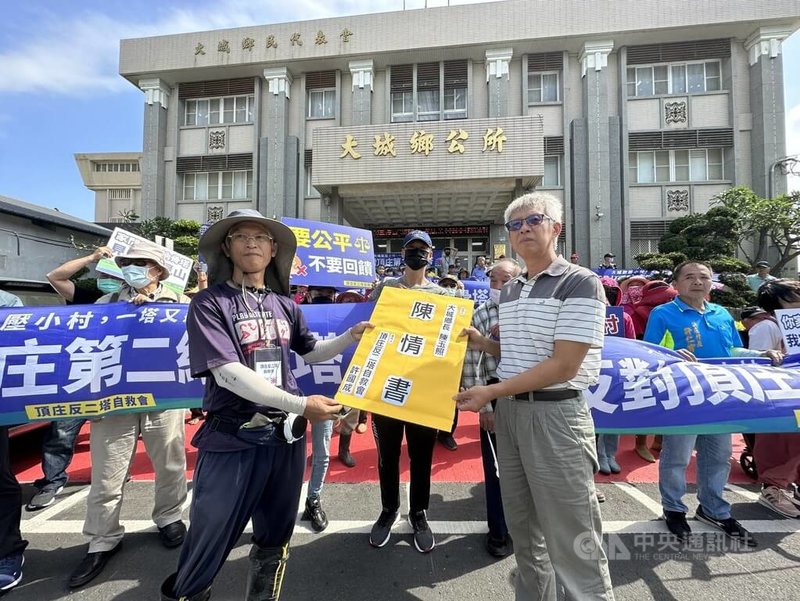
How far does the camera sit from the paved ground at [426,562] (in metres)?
2.20

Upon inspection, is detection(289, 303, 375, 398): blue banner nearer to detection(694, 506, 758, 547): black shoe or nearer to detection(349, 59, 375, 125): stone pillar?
detection(694, 506, 758, 547): black shoe

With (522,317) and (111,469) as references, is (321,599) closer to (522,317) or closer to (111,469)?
(111,469)

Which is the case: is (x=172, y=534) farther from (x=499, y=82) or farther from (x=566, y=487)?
(x=499, y=82)

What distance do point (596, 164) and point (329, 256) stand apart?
16934mm

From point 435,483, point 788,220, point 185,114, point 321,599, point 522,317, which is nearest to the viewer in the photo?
point 522,317

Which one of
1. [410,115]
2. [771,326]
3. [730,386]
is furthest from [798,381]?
[410,115]

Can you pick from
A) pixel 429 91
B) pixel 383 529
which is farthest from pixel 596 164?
pixel 383 529

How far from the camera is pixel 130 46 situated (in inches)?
805

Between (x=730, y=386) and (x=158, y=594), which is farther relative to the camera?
(x=730, y=386)

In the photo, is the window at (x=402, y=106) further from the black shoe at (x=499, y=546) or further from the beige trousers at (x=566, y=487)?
the beige trousers at (x=566, y=487)

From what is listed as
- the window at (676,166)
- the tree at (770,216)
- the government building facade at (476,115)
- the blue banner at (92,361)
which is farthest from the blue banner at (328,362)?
the window at (676,166)

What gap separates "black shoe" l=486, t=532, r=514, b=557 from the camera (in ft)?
8.19

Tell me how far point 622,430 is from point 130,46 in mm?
28154

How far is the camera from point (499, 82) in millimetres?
18438
